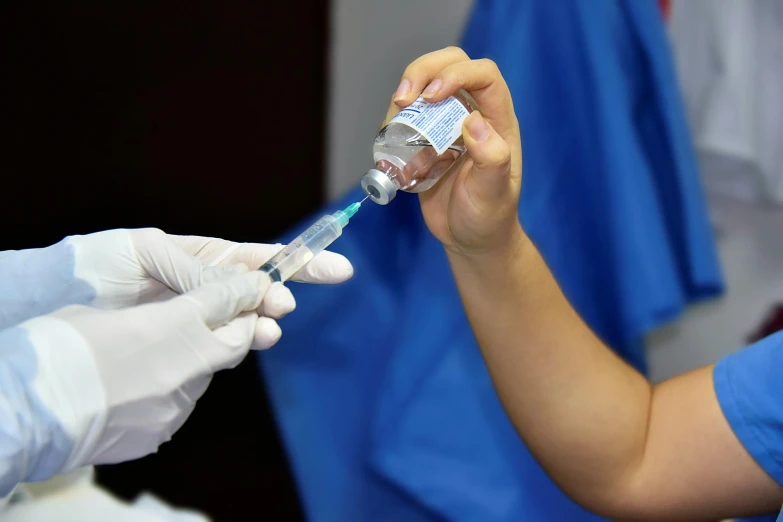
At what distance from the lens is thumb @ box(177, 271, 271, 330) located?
0.53 m

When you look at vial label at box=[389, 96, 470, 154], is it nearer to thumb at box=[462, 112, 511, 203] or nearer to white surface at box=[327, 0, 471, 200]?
thumb at box=[462, 112, 511, 203]

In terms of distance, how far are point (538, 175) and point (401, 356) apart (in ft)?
1.23

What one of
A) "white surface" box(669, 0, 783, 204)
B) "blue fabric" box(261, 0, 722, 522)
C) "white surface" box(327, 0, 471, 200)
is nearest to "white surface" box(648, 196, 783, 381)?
"white surface" box(669, 0, 783, 204)

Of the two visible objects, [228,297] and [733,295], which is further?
[733,295]

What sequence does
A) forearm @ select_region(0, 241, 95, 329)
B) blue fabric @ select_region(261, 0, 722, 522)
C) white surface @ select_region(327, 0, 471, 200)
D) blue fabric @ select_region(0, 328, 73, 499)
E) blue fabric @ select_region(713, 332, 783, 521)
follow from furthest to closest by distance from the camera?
1. white surface @ select_region(327, 0, 471, 200)
2. blue fabric @ select_region(261, 0, 722, 522)
3. blue fabric @ select_region(713, 332, 783, 521)
4. forearm @ select_region(0, 241, 95, 329)
5. blue fabric @ select_region(0, 328, 73, 499)

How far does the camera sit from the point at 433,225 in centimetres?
74

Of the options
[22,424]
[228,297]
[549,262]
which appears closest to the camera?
[22,424]

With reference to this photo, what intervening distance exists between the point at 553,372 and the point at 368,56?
3.36 ft

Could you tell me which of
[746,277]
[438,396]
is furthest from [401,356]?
[746,277]

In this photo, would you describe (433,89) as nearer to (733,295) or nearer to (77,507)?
(77,507)

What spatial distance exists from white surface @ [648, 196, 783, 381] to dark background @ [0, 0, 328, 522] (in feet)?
3.16

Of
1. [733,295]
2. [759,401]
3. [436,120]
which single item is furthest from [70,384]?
[733,295]

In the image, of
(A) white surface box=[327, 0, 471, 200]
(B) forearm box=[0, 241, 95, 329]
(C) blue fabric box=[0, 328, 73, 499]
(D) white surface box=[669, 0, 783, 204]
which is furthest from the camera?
(A) white surface box=[327, 0, 471, 200]

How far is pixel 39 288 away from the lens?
0.56 m
